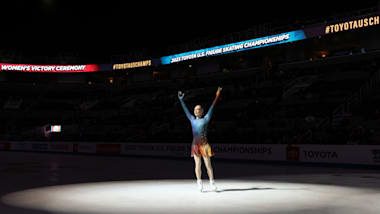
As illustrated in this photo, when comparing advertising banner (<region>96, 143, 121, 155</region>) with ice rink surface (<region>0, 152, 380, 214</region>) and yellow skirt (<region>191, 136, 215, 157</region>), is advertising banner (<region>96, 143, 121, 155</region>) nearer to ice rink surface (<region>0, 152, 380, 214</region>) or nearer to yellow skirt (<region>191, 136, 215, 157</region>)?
ice rink surface (<region>0, 152, 380, 214</region>)

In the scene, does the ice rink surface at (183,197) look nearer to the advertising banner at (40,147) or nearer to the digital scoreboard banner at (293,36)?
the digital scoreboard banner at (293,36)

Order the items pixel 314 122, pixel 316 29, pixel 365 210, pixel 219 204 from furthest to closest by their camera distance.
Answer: pixel 316 29, pixel 314 122, pixel 219 204, pixel 365 210

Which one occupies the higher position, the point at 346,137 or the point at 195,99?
the point at 195,99

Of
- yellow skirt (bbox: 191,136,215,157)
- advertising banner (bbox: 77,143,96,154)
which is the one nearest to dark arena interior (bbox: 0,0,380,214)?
yellow skirt (bbox: 191,136,215,157)

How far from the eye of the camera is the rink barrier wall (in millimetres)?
21984

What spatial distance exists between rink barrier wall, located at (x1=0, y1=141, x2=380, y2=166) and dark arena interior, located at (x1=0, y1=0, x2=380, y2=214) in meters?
0.07

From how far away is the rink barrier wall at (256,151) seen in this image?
21984 mm

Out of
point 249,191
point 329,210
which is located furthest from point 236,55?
point 329,210

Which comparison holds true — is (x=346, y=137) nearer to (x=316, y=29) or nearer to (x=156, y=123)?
(x=316, y=29)

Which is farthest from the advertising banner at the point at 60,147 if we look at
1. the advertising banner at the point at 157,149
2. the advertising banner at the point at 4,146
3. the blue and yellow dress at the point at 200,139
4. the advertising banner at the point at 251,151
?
the blue and yellow dress at the point at 200,139

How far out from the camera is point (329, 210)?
8.60 meters

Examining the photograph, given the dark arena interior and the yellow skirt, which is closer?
the dark arena interior

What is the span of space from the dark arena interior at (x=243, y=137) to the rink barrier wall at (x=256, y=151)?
7 centimetres

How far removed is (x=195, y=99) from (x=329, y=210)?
40.4 metres
